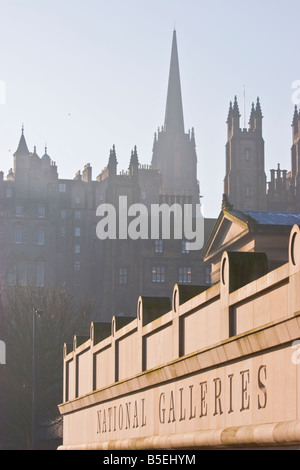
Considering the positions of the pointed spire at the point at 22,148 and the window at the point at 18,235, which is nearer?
the window at the point at 18,235

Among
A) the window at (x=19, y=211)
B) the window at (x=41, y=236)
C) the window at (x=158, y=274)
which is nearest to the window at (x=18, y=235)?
the window at (x=19, y=211)

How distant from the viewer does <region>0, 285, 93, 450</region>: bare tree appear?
233 feet

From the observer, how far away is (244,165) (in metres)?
145

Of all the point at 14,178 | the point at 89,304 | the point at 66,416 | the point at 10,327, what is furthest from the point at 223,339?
the point at 14,178

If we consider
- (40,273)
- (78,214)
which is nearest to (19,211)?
(78,214)

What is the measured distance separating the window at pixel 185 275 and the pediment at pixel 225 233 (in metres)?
89.3

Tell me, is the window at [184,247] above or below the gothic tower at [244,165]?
below

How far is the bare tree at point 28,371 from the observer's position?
233 ft

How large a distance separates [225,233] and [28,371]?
3710 centimetres

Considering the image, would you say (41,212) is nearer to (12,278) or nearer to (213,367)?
(12,278)

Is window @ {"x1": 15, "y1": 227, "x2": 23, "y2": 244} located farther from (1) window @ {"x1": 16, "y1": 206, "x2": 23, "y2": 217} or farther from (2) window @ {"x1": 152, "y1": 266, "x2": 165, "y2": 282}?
(2) window @ {"x1": 152, "y1": 266, "x2": 165, "y2": 282}

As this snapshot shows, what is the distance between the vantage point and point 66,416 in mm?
46344

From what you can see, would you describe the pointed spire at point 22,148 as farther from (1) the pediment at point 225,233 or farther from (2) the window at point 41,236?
(1) the pediment at point 225,233

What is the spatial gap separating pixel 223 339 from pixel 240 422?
6.92ft
